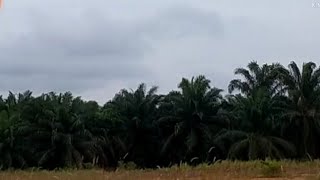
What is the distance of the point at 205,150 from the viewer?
131ft

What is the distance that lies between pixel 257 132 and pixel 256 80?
4.29 metres

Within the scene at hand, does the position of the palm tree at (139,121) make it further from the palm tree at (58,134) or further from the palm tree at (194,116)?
the palm tree at (58,134)

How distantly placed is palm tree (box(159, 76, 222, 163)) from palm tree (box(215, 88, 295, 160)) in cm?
245

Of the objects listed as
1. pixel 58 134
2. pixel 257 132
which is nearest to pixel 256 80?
pixel 257 132

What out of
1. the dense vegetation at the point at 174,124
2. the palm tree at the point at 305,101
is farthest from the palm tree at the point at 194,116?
the palm tree at the point at 305,101

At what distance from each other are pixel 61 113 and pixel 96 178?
3064 cm

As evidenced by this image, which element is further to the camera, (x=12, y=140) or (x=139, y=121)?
(x=139, y=121)

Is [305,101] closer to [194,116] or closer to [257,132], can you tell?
[257,132]

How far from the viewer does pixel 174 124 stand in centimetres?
4191

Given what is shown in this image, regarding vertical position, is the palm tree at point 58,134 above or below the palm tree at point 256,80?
below

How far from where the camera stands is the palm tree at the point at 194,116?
4025 cm

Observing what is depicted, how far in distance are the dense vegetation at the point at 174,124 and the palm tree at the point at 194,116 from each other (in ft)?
0.24

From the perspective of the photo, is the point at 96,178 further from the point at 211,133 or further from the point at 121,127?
the point at 121,127

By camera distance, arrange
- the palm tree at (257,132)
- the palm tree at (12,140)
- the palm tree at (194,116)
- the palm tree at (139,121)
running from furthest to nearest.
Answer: the palm tree at (139,121) → the palm tree at (194,116) → the palm tree at (12,140) → the palm tree at (257,132)
